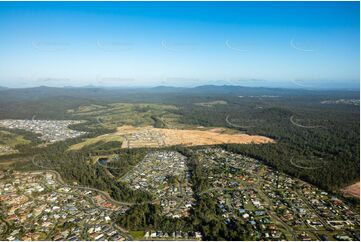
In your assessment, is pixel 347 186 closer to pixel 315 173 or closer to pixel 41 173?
pixel 315 173

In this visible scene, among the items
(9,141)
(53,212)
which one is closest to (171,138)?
(9,141)

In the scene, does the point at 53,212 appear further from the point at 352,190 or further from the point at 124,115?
the point at 124,115

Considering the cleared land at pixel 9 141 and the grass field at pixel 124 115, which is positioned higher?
the cleared land at pixel 9 141

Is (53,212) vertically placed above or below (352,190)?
above

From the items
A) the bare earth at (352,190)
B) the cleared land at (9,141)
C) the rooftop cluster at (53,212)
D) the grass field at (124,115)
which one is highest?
the rooftop cluster at (53,212)

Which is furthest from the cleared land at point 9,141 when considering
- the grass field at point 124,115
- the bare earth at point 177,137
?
the grass field at point 124,115

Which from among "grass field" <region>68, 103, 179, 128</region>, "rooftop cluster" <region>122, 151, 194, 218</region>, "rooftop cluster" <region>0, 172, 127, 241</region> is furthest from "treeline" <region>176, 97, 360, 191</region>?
"rooftop cluster" <region>0, 172, 127, 241</region>

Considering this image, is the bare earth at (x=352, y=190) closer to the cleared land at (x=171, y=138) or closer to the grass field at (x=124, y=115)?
the cleared land at (x=171, y=138)

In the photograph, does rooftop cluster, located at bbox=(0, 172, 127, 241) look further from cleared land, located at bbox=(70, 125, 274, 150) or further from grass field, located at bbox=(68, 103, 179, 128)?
grass field, located at bbox=(68, 103, 179, 128)
